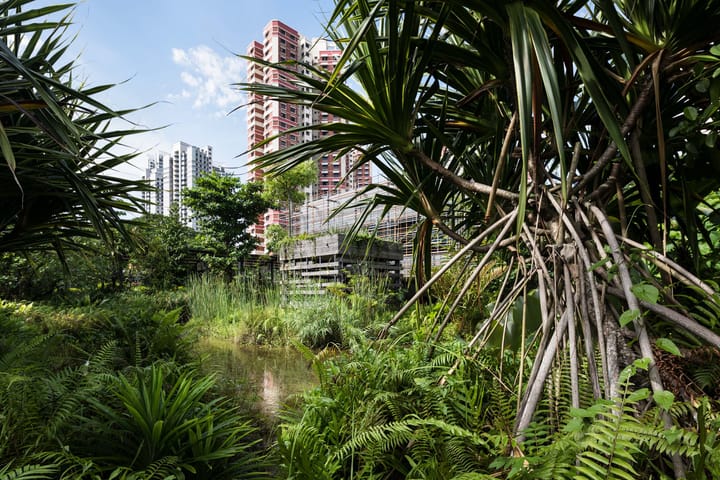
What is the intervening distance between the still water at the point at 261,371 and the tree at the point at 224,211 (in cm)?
664

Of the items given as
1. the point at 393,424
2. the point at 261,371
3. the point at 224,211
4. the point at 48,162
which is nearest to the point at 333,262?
the point at 261,371

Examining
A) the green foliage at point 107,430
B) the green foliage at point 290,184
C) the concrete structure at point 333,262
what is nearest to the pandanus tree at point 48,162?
the green foliage at point 107,430

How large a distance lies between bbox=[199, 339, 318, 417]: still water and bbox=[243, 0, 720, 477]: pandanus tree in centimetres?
161

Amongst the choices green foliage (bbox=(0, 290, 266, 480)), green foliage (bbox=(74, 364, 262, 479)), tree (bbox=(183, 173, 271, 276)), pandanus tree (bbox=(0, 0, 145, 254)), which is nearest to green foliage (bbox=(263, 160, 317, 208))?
tree (bbox=(183, 173, 271, 276))

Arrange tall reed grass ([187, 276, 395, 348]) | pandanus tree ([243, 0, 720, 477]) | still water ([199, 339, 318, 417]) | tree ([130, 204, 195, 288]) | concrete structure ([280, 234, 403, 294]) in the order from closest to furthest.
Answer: pandanus tree ([243, 0, 720, 477]) < still water ([199, 339, 318, 417]) < tall reed grass ([187, 276, 395, 348]) < concrete structure ([280, 234, 403, 294]) < tree ([130, 204, 195, 288])

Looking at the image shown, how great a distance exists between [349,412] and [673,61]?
156 cm

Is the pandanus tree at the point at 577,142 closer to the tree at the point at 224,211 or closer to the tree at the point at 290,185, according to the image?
the tree at the point at 224,211

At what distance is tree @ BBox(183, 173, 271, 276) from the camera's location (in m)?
11.0

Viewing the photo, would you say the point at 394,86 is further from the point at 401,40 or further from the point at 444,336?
the point at 444,336

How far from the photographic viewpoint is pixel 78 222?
227 centimetres

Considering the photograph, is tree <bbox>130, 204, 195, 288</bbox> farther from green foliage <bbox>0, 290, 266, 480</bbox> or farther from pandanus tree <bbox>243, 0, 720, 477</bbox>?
pandanus tree <bbox>243, 0, 720, 477</bbox>

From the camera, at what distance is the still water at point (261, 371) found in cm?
247

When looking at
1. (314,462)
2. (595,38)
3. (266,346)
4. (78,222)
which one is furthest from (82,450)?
(266,346)

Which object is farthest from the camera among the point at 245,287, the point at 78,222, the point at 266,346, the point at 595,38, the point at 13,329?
the point at 245,287
